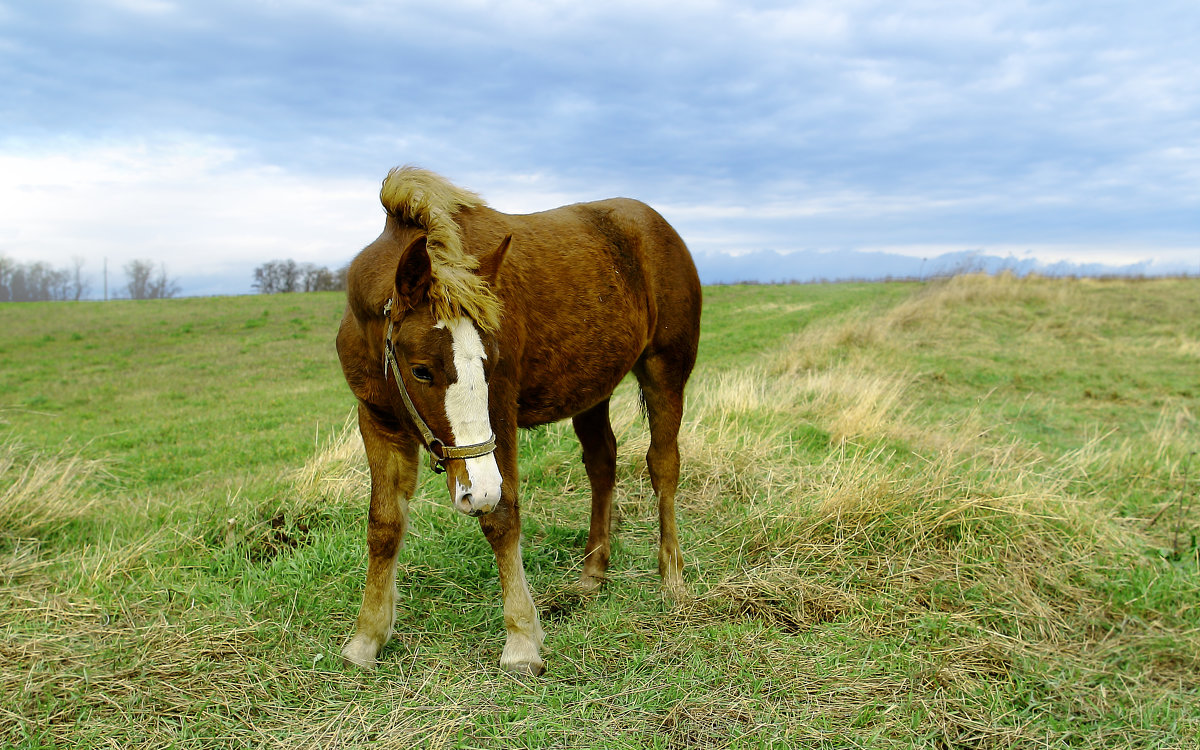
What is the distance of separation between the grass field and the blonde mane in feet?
5.38

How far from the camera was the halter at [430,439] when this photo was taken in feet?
8.73

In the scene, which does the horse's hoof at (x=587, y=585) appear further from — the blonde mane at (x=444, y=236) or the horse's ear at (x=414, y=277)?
the horse's ear at (x=414, y=277)

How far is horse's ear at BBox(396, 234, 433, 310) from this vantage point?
104 inches

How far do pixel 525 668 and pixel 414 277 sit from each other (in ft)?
5.98

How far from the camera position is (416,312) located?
271 centimetres

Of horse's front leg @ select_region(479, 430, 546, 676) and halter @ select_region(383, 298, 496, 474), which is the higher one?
halter @ select_region(383, 298, 496, 474)

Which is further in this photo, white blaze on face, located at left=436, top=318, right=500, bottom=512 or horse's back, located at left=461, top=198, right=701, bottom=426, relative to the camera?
horse's back, located at left=461, top=198, right=701, bottom=426

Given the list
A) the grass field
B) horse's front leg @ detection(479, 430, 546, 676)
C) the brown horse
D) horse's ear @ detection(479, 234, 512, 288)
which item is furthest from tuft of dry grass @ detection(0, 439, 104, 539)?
horse's ear @ detection(479, 234, 512, 288)

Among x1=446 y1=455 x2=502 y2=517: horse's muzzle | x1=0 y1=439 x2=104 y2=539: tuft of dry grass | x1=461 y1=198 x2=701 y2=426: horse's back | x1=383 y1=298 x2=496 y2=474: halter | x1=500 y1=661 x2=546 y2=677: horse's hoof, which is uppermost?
x1=461 y1=198 x2=701 y2=426: horse's back

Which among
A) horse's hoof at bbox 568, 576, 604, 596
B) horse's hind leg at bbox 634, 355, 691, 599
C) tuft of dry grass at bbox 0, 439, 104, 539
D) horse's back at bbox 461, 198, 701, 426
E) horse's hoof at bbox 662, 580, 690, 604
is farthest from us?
tuft of dry grass at bbox 0, 439, 104, 539

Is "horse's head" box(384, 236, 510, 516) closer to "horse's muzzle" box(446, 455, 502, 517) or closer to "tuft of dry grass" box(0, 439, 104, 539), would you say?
"horse's muzzle" box(446, 455, 502, 517)

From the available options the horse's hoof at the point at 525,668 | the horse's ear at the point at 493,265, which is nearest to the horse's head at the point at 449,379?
the horse's ear at the point at 493,265

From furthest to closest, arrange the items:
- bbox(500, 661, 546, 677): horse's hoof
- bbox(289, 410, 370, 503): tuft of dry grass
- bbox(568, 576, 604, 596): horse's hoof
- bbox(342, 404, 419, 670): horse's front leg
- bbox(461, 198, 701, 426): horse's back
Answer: bbox(289, 410, 370, 503): tuft of dry grass
bbox(568, 576, 604, 596): horse's hoof
bbox(461, 198, 701, 426): horse's back
bbox(342, 404, 419, 670): horse's front leg
bbox(500, 661, 546, 677): horse's hoof

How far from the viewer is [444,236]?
3.01m
